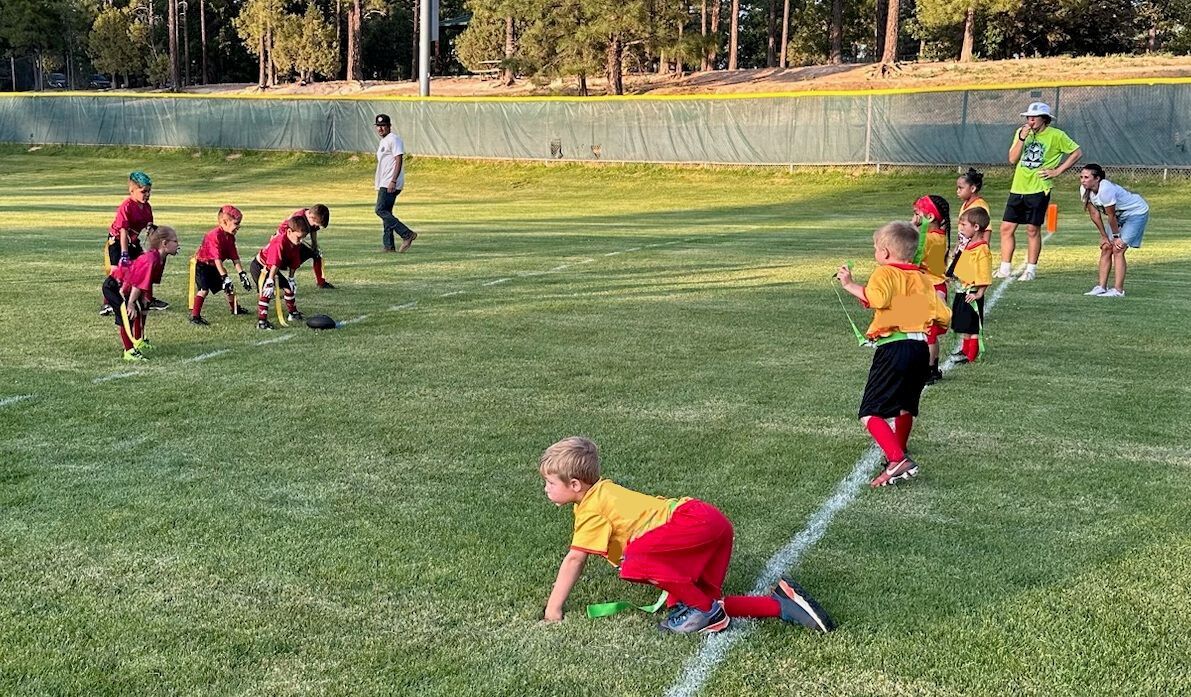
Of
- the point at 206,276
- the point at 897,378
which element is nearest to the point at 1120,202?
the point at 897,378

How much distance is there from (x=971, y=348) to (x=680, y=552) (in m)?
4.96

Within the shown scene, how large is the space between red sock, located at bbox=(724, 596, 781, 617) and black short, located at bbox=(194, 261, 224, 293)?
6749 mm

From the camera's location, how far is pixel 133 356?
25.2ft

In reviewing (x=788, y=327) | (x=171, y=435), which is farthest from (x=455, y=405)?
(x=788, y=327)

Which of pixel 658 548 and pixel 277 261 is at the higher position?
pixel 277 261

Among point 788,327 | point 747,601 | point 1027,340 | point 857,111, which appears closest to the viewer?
point 747,601

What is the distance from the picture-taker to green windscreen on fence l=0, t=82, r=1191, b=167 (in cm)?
2438

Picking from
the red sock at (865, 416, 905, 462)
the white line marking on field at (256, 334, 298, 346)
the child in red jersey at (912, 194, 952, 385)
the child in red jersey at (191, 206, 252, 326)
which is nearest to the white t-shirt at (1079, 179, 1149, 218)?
the child in red jersey at (912, 194, 952, 385)

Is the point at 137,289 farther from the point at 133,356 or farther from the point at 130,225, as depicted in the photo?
the point at 130,225

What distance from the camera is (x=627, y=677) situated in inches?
126

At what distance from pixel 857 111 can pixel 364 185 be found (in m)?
13.8

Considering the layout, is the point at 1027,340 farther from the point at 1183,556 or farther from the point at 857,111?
the point at 857,111

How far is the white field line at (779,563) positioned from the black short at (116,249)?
276 inches

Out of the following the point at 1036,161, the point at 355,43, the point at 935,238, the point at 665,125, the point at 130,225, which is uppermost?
the point at 355,43
